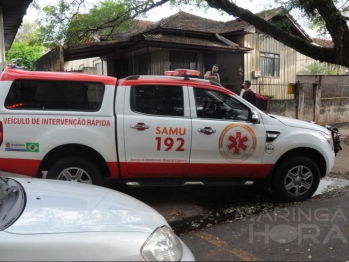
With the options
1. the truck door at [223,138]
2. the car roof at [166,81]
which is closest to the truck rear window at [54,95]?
the car roof at [166,81]

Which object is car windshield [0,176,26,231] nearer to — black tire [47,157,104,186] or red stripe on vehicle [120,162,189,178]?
black tire [47,157,104,186]

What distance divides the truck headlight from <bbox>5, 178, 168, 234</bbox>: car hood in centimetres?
7

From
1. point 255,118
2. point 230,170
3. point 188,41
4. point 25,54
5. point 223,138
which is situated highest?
point 25,54

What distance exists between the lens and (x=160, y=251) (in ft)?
7.41

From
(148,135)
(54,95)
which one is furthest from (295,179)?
(54,95)

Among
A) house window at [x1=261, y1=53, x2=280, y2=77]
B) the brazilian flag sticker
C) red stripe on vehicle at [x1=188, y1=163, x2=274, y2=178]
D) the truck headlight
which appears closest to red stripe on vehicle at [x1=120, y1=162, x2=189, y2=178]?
red stripe on vehicle at [x1=188, y1=163, x2=274, y2=178]

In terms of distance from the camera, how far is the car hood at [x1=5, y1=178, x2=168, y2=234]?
2.21 m

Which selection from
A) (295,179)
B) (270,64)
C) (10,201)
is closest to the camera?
(10,201)

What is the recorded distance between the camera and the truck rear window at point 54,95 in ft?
15.8

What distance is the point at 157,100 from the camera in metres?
5.15

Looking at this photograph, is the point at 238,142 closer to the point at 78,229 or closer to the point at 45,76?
the point at 45,76

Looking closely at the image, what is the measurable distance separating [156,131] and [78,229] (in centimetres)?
287

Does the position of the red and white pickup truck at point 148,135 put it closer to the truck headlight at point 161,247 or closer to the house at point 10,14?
the truck headlight at point 161,247

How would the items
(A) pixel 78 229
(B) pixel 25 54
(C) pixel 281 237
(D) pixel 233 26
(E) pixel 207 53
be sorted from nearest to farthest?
1. (A) pixel 78 229
2. (C) pixel 281 237
3. (E) pixel 207 53
4. (D) pixel 233 26
5. (B) pixel 25 54
